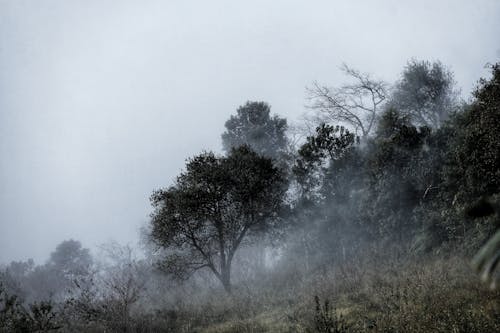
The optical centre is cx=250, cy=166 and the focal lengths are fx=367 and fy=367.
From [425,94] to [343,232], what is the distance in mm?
16693

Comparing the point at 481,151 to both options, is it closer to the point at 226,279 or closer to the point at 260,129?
the point at 226,279

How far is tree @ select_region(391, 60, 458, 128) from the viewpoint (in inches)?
1300

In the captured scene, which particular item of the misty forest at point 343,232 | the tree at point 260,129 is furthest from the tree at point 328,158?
the tree at point 260,129

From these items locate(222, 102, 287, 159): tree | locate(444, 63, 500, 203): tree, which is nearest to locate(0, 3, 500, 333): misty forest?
locate(444, 63, 500, 203): tree

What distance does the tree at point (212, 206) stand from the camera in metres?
20.5

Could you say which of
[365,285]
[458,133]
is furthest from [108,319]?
[458,133]

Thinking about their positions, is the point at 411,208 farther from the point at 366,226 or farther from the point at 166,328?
the point at 166,328

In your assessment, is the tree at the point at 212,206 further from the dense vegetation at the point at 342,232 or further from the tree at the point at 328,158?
the tree at the point at 328,158

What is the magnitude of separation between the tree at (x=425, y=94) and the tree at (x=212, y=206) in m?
18.1

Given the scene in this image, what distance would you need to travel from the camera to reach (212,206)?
69.1ft

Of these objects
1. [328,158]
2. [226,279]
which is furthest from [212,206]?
[328,158]

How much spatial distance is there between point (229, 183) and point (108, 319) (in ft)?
32.5

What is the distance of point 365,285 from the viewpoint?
13.3 m

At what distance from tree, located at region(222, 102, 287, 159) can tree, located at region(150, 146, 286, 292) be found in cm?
1660
